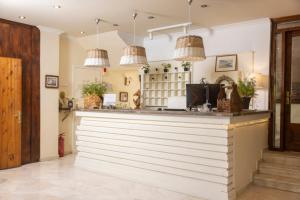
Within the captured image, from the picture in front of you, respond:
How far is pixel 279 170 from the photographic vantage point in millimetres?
4680

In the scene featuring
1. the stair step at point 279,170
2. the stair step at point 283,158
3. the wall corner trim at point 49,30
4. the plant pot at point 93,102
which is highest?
the wall corner trim at point 49,30

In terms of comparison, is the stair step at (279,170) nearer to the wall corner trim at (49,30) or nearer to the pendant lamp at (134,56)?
the pendant lamp at (134,56)

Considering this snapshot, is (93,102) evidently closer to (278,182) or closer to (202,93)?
(202,93)

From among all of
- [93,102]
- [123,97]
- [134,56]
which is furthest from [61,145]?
[134,56]

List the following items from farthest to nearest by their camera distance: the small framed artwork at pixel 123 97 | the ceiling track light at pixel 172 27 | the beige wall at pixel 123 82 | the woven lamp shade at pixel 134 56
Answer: the small framed artwork at pixel 123 97
the beige wall at pixel 123 82
the ceiling track light at pixel 172 27
the woven lamp shade at pixel 134 56

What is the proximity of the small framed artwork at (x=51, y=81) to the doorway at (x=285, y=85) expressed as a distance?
468 centimetres

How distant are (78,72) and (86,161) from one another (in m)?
2.76

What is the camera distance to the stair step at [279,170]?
14.9 ft

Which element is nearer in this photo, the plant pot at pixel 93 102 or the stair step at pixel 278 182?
the stair step at pixel 278 182

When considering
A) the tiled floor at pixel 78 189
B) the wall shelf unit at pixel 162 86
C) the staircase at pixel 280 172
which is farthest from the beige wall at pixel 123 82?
the staircase at pixel 280 172

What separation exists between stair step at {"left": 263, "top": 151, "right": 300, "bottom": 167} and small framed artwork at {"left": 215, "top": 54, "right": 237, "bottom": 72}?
75.1 inches

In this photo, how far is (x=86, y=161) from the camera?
545 centimetres

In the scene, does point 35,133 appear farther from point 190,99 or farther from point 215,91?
point 215,91

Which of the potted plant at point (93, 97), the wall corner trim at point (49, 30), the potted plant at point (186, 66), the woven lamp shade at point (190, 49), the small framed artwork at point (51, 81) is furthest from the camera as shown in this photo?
the potted plant at point (186, 66)
